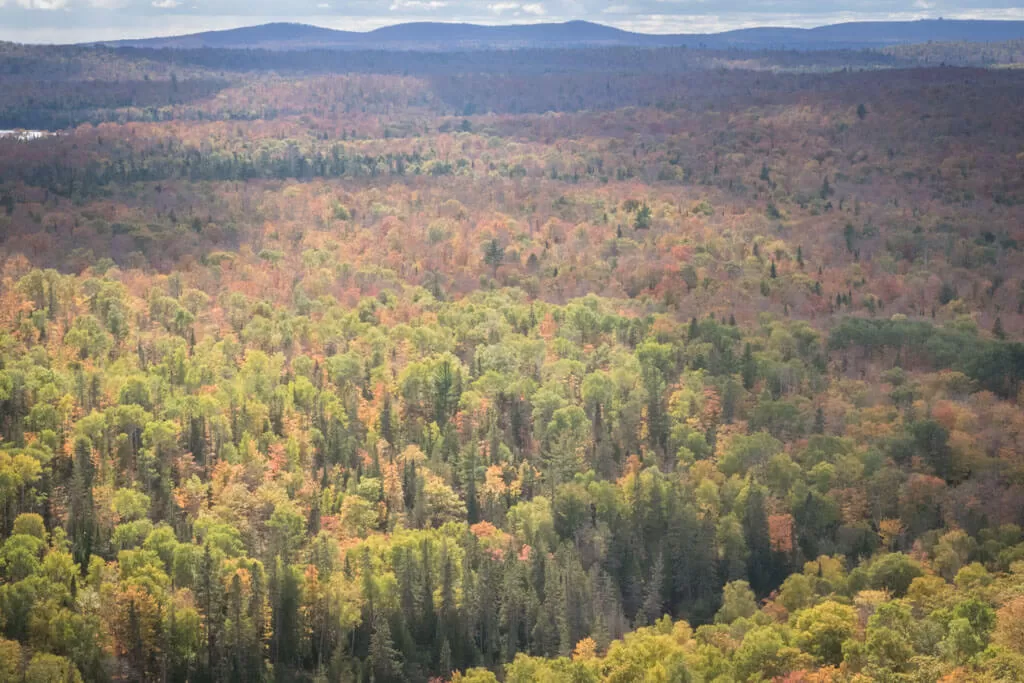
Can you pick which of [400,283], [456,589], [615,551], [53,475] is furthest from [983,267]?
[53,475]

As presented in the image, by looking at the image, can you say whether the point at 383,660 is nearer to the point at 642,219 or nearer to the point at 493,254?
the point at 493,254

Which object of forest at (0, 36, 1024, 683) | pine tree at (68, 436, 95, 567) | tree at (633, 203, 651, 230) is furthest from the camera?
tree at (633, 203, 651, 230)

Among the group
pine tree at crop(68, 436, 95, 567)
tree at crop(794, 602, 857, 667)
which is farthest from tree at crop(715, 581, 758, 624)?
pine tree at crop(68, 436, 95, 567)

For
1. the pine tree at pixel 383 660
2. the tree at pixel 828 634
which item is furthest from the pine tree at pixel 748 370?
the pine tree at pixel 383 660

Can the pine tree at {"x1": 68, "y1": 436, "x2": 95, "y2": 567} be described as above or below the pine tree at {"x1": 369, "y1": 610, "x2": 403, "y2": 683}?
above

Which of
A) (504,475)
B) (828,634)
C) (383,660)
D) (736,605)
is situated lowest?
(383,660)

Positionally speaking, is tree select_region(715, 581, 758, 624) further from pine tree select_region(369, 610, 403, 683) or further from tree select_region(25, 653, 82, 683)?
tree select_region(25, 653, 82, 683)

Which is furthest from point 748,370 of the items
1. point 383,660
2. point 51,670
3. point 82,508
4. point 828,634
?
point 51,670

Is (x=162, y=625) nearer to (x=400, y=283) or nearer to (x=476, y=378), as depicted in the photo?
(x=476, y=378)

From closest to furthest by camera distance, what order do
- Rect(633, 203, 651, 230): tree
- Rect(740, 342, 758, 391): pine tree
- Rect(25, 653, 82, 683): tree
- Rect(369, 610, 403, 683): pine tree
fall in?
Rect(25, 653, 82, 683): tree < Rect(369, 610, 403, 683): pine tree < Rect(740, 342, 758, 391): pine tree < Rect(633, 203, 651, 230): tree

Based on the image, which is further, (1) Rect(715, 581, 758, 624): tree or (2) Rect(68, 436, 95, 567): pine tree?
(2) Rect(68, 436, 95, 567): pine tree

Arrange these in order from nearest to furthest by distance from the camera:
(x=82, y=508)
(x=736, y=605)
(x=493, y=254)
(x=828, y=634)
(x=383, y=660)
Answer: (x=828, y=634)
(x=383, y=660)
(x=736, y=605)
(x=82, y=508)
(x=493, y=254)
